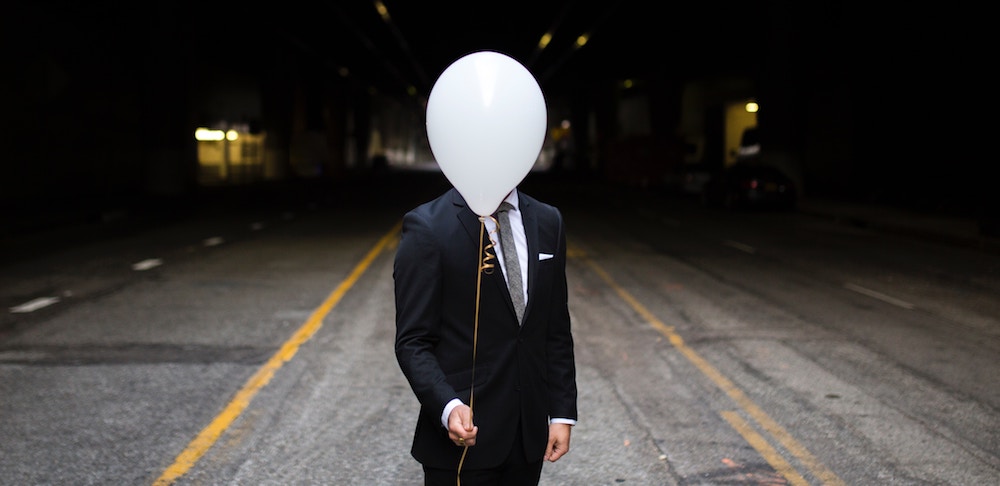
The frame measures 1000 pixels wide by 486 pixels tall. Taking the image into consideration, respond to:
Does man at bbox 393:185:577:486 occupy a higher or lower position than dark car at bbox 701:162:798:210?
higher

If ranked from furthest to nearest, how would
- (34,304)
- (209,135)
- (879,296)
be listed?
(209,135) → (879,296) → (34,304)

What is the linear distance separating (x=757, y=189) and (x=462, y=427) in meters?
27.2

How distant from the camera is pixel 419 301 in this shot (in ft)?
8.93

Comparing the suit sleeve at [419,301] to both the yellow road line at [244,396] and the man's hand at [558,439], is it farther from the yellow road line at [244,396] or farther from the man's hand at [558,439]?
the yellow road line at [244,396]

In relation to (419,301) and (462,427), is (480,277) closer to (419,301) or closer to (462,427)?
(419,301)

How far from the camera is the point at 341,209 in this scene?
2973cm

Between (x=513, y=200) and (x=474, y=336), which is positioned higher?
(x=513, y=200)

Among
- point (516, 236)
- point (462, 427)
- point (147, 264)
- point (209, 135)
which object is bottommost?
point (147, 264)

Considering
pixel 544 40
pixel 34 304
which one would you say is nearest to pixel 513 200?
pixel 34 304

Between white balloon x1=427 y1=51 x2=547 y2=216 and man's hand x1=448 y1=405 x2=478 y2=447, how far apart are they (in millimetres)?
543

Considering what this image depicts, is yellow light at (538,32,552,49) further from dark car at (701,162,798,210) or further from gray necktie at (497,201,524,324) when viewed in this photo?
gray necktie at (497,201,524,324)

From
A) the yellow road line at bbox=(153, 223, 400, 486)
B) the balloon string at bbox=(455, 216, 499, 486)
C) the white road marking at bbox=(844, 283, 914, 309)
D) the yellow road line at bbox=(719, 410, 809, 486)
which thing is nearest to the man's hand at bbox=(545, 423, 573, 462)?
the balloon string at bbox=(455, 216, 499, 486)

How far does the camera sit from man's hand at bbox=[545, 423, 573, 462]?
114 inches

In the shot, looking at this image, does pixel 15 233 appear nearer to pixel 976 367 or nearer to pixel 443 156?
pixel 976 367
